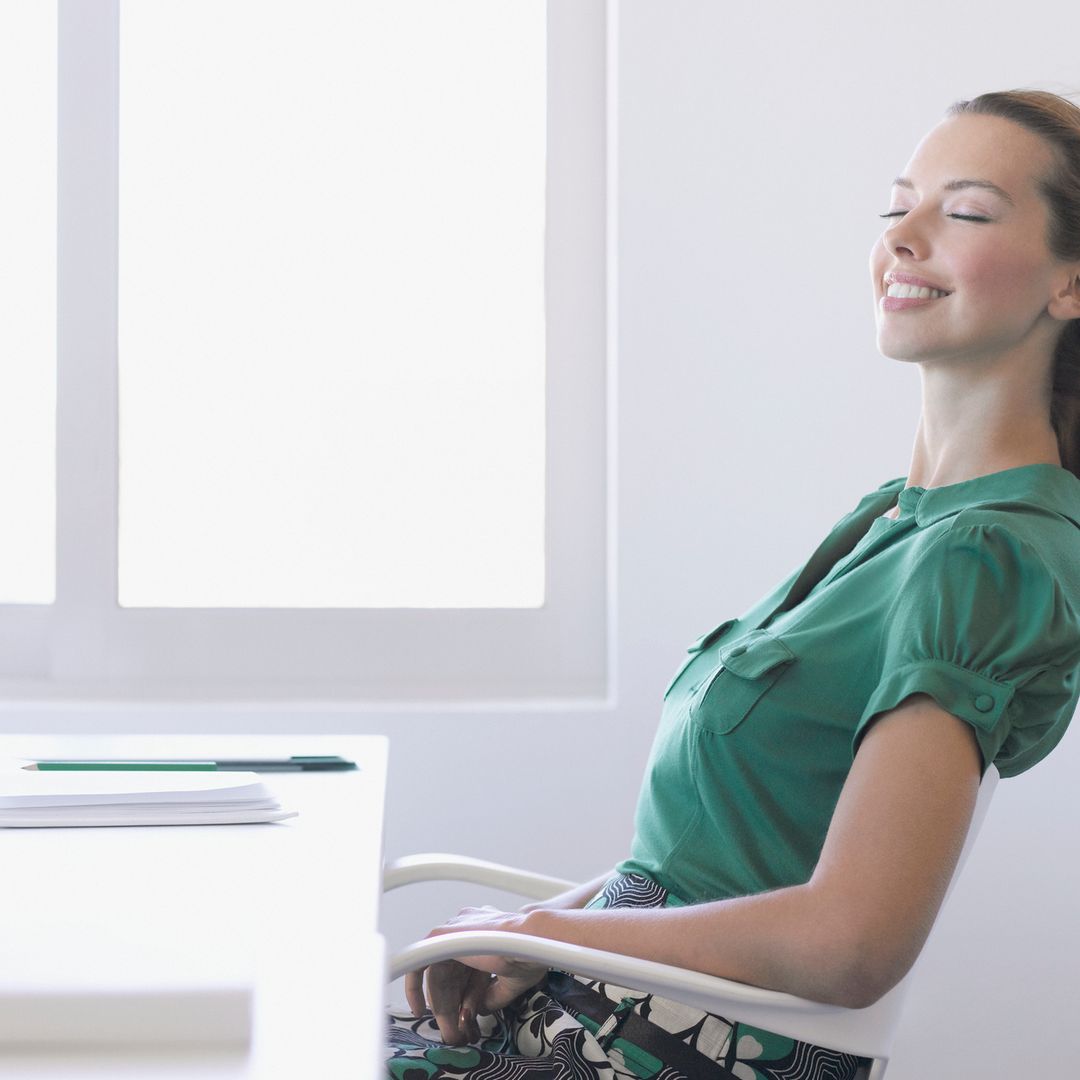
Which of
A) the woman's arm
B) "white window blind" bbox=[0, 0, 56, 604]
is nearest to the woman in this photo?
the woman's arm

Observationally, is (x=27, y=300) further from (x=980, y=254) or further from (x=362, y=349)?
(x=980, y=254)

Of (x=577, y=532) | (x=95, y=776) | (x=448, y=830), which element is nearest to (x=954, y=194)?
(x=95, y=776)

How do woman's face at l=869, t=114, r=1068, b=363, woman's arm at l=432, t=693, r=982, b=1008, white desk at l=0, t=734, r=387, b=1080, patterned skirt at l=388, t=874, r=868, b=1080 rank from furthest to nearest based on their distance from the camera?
woman's face at l=869, t=114, r=1068, b=363 → patterned skirt at l=388, t=874, r=868, b=1080 → woman's arm at l=432, t=693, r=982, b=1008 → white desk at l=0, t=734, r=387, b=1080

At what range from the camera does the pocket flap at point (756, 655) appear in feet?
3.92

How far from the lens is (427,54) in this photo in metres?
2.43

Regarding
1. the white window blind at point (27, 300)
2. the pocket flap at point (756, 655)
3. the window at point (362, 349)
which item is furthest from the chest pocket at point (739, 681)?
the white window blind at point (27, 300)

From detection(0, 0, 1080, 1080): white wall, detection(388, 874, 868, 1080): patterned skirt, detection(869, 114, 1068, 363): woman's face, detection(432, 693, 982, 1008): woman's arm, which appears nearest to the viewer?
detection(432, 693, 982, 1008): woman's arm

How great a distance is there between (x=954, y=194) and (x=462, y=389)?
1.26 meters

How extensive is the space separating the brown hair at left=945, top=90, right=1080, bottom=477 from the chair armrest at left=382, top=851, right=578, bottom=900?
27.1 inches

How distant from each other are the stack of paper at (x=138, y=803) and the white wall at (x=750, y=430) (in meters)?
1.01

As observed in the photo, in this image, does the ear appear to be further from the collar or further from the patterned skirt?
the patterned skirt

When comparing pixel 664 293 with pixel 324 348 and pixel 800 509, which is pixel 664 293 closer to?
pixel 800 509

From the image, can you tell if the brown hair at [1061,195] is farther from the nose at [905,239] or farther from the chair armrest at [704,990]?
the chair armrest at [704,990]

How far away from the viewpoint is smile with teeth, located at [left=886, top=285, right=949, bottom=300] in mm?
1290
